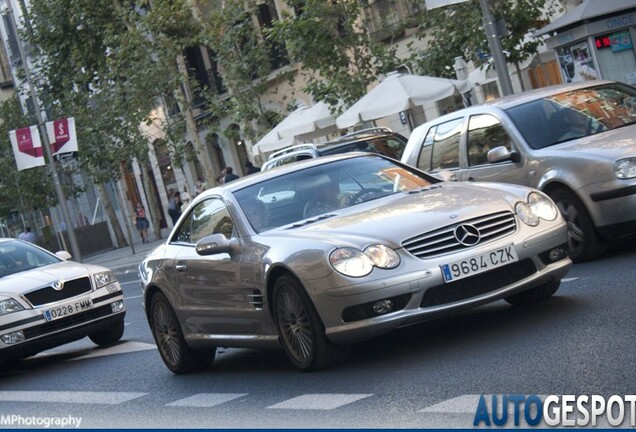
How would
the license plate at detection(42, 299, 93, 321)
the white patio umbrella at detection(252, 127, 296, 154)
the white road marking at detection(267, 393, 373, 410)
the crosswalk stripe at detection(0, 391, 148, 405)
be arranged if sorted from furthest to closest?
the white patio umbrella at detection(252, 127, 296, 154)
the license plate at detection(42, 299, 93, 321)
the crosswalk stripe at detection(0, 391, 148, 405)
the white road marking at detection(267, 393, 373, 410)

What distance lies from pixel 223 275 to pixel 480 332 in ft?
6.43

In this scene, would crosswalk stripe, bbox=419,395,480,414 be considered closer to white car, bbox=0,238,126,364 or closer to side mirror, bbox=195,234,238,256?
side mirror, bbox=195,234,238,256

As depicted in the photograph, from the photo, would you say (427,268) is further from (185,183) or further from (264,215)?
(185,183)

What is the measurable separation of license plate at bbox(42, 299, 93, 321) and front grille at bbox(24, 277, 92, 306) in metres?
0.12

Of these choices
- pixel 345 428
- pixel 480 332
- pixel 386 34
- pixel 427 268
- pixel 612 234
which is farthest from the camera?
pixel 386 34

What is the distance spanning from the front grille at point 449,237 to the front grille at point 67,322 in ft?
20.8

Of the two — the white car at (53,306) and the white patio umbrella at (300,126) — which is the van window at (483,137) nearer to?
the white car at (53,306)

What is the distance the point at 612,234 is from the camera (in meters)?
12.2

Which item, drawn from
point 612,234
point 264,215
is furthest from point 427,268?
point 612,234

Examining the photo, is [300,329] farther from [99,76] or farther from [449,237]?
[99,76]

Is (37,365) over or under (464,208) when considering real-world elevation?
under

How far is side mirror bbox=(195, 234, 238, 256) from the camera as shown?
9789 millimetres

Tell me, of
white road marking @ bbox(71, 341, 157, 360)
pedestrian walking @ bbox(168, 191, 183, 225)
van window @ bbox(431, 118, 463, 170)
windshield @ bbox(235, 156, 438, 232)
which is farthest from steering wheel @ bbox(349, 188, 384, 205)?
pedestrian walking @ bbox(168, 191, 183, 225)

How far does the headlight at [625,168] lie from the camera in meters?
11.9
